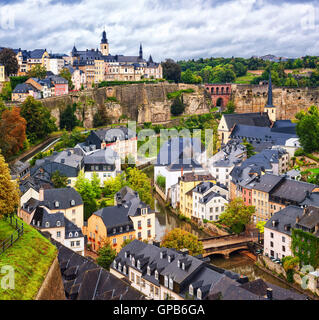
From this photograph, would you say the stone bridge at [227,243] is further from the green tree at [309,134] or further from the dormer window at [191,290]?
the green tree at [309,134]

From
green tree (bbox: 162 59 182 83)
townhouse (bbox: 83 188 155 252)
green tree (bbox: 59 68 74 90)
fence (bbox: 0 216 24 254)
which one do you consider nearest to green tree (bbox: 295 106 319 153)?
townhouse (bbox: 83 188 155 252)

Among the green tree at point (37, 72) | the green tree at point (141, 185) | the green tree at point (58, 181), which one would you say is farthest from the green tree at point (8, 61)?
the green tree at point (58, 181)

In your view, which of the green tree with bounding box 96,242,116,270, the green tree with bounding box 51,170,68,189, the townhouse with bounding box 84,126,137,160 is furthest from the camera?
the townhouse with bounding box 84,126,137,160

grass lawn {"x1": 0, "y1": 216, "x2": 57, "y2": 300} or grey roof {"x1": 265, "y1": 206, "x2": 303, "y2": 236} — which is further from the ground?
grass lawn {"x1": 0, "y1": 216, "x2": 57, "y2": 300}

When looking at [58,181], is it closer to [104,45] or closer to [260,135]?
[260,135]

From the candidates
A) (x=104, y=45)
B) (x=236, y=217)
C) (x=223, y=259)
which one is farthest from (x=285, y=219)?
(x=104, y=45)

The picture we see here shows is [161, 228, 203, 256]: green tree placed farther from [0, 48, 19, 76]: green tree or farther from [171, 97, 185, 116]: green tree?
[171, 97, 185, 116]: green tree
